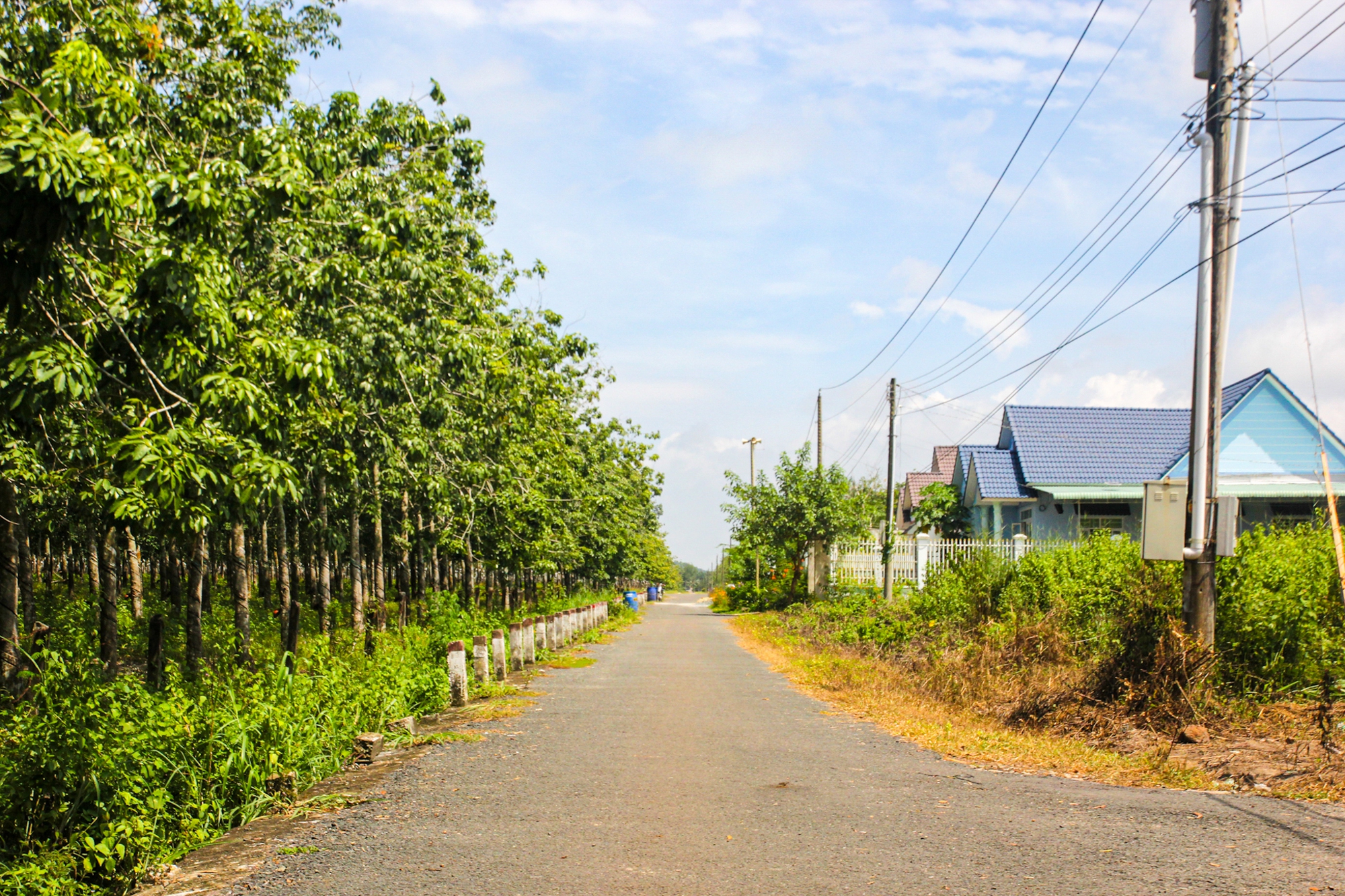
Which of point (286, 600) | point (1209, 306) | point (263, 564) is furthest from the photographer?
point (263, 564)

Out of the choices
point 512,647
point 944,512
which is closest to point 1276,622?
point 512,647

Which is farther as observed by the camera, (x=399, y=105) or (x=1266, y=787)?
(x=399, y=105)

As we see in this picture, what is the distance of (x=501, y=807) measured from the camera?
6.85m

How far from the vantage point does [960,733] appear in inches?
409

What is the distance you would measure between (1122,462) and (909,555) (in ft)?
26.1

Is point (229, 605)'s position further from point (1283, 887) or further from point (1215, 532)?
point (1283, 887)

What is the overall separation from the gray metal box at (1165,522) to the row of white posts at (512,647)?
7.73m

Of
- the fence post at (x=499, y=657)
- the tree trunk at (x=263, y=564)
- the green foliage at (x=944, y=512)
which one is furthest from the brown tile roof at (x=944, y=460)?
the fence post at (x=499, y=657)

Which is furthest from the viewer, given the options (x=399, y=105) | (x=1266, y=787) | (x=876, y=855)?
(x=399, y=105)

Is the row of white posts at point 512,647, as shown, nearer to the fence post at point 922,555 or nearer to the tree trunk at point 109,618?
the tree trunk at point 109,618

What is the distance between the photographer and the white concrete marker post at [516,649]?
16475mm

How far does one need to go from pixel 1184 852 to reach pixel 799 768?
10.3 ft

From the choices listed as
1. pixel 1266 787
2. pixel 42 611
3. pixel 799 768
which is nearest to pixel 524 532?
pixel 42 611

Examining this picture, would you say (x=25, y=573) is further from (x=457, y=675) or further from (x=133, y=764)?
(x=133, y=764)
